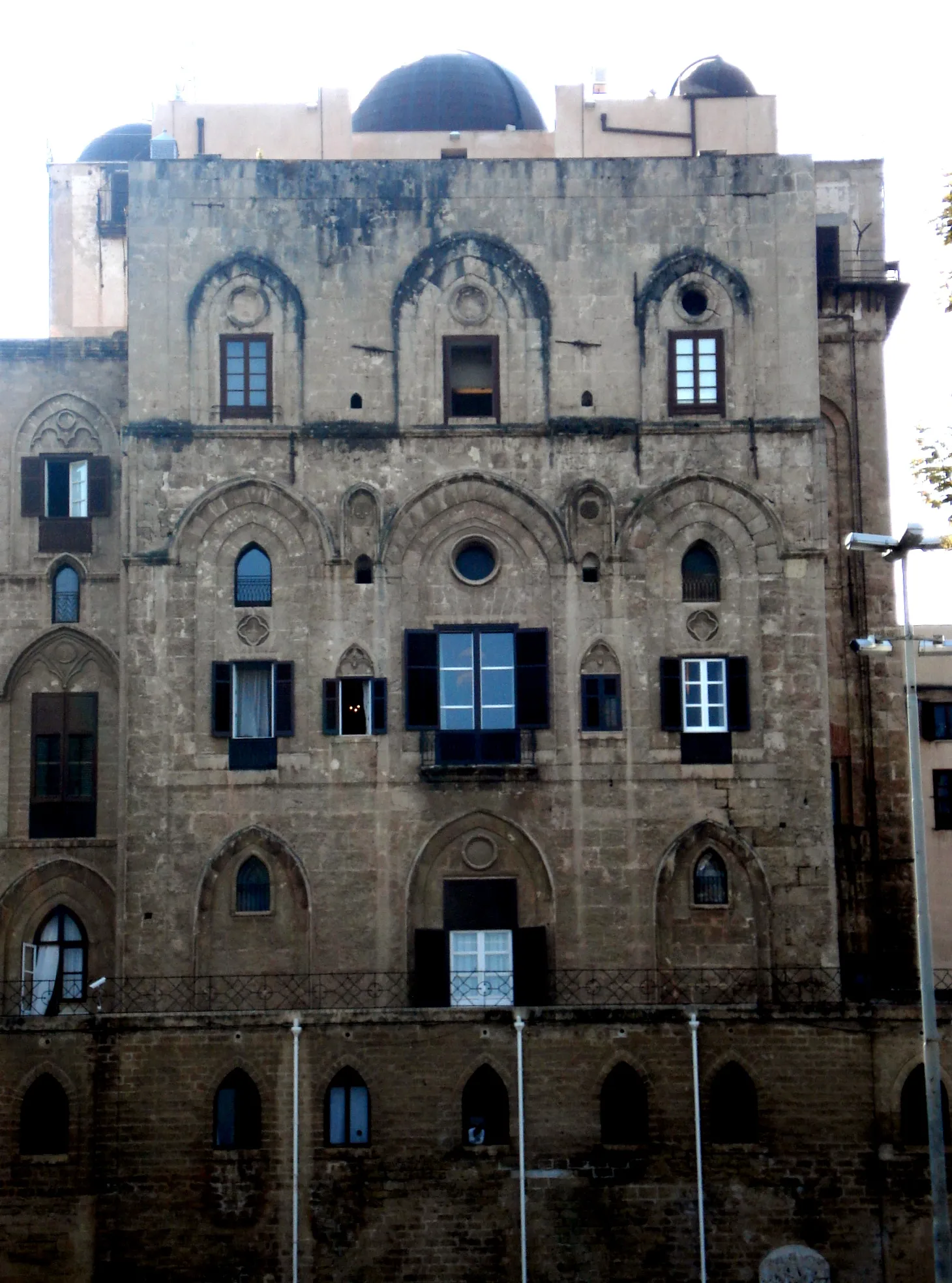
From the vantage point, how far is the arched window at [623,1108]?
3381 cm

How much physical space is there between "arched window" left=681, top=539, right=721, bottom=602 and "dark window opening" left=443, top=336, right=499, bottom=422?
488 cm

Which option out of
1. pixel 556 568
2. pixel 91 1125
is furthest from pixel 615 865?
Result: pixel 91 1125

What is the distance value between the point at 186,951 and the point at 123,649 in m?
6.12

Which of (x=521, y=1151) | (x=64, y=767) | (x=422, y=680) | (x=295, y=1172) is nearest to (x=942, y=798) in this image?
(x=422, y=680)

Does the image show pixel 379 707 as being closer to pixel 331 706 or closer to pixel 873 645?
pixel 331 706

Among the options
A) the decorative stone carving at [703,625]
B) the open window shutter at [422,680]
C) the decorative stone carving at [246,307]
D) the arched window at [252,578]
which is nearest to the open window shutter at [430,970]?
the open window shutter at [422,680]

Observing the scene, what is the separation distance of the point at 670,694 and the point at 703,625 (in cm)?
158

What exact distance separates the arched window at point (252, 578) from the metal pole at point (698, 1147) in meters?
11.9

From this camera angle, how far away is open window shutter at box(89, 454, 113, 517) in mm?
39594

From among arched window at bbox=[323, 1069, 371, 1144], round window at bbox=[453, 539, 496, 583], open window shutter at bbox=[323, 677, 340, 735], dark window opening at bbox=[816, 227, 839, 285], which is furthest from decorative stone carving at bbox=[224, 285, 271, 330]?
arched window at bbox=[323, 1069, 371, 1144]

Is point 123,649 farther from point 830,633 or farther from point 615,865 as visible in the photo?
point 830,633

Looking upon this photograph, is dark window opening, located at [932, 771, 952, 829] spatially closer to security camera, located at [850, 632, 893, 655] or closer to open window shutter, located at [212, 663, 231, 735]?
security camera, located at [850, 632, 893, 655]

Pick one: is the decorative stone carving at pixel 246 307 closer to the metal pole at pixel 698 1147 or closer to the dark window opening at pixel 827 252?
the dark window opening at pixel 827 252

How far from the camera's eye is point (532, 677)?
36406 millimetres
